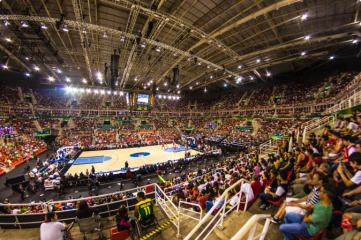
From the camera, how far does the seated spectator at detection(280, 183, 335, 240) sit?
1.87 metres

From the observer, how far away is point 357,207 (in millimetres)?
1912

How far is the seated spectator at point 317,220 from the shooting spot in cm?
187

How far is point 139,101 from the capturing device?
742 inches

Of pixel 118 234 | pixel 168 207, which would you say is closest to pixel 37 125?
pixel 118 234

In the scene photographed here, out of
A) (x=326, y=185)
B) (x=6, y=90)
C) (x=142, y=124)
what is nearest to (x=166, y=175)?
(x=326, y=185)

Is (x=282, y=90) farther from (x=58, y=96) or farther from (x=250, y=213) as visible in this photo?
(x=58, y=96)

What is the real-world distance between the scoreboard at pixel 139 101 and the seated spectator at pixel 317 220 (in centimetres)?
1854

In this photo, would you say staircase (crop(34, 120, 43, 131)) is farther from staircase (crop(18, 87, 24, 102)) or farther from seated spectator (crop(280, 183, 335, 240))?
seated spectator (crop(280, 183, 335, 240))

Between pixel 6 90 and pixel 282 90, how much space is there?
153ft

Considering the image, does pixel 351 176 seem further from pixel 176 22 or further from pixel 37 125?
pixel 37 125

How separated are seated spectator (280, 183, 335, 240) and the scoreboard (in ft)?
60.8

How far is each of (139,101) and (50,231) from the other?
1692 centimetres

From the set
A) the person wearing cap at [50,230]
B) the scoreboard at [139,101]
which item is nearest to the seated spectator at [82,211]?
the person wearing cap at [50,230]

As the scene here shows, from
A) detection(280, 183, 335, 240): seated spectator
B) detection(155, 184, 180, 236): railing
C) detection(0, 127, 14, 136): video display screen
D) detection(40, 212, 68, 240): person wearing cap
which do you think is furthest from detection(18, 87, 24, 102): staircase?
detection(280, 183, 335, 240): seated spectator
